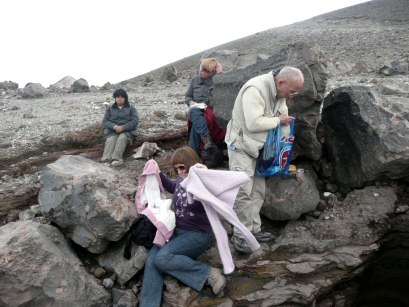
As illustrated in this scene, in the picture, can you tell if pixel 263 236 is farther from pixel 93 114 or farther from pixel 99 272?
pixel 93 114

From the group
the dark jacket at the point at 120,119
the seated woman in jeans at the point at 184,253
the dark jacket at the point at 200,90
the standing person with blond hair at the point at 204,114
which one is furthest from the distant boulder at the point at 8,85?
the seated woman in jeans at the point at 184,253

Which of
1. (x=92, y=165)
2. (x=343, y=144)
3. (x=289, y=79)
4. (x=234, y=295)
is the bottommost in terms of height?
(x=234, y=295)

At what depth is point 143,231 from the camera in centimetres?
501

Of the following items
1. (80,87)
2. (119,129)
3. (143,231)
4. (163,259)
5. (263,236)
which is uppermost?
(80,87)

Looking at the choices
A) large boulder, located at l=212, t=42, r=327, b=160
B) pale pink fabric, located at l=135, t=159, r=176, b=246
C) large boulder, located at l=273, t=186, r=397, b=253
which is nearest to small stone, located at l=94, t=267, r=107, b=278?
pale pink fabric, located at l=135, t=159, r=176, b=246

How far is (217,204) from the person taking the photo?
4512 mm

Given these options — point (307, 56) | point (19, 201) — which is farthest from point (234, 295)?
point (19, 201)

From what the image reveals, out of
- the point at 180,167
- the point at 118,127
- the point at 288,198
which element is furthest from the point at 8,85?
the point at 288,198

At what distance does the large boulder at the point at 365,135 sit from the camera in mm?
5934

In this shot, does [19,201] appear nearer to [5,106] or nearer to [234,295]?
[234,295]

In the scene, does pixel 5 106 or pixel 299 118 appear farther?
pixel 5 106

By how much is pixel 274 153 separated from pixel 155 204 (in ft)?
5.72

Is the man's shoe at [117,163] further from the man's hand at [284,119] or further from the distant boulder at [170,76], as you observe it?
the distant boulder at [170,76]

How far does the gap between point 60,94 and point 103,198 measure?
15.2 meters
